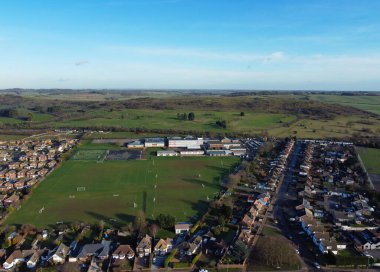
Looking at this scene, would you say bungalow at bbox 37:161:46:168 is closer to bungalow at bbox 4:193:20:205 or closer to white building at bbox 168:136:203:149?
bungalow at bbox 4:193:20:205

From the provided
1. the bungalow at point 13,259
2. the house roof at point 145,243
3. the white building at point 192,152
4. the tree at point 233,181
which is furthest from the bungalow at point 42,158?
the house roof at point 145,243

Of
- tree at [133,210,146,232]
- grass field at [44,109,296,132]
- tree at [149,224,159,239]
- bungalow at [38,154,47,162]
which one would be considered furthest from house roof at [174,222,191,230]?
grass field at [44,109,296,132]

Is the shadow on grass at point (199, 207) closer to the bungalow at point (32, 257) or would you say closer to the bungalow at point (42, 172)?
the bungalow at point (32, 257)

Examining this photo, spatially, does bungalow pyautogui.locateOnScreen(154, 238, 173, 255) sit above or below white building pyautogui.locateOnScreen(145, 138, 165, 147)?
below

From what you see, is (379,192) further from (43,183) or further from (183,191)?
(43,183)

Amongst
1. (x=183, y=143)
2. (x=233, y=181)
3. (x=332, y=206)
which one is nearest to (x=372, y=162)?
(x=332, y=206)

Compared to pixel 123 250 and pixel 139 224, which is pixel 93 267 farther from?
pixel 139 224
